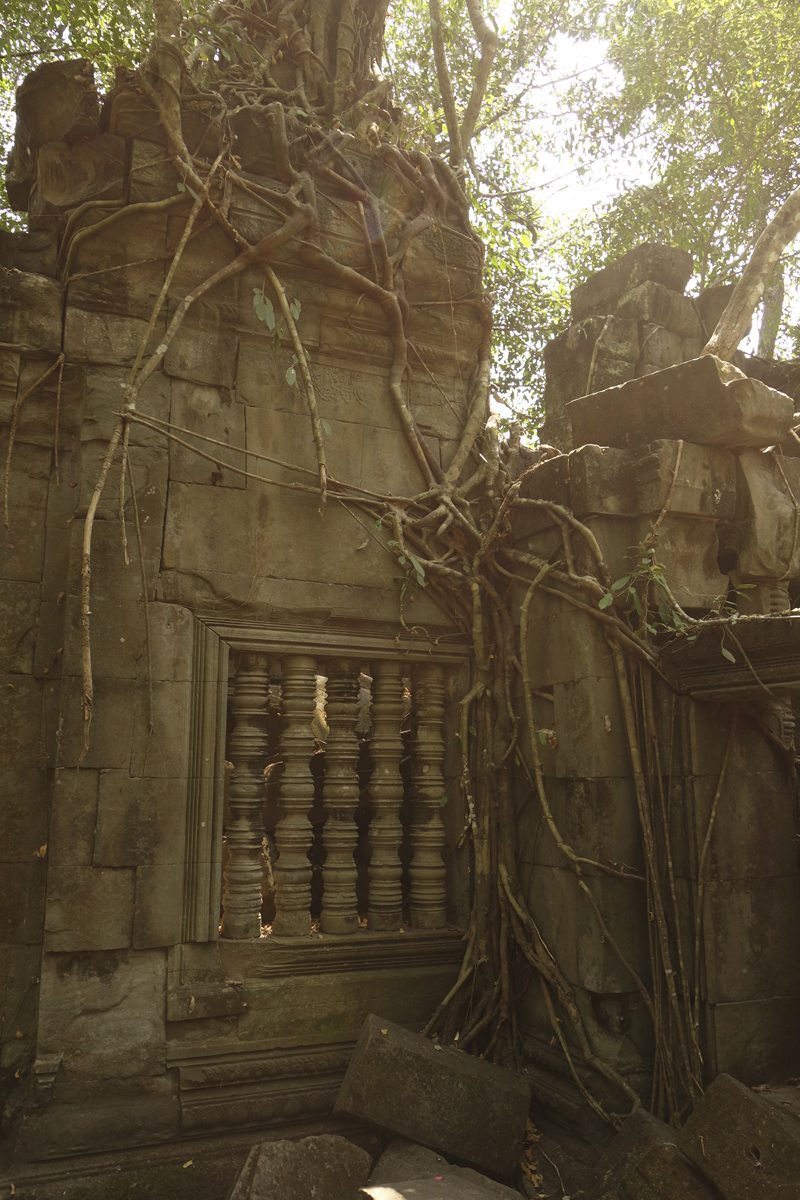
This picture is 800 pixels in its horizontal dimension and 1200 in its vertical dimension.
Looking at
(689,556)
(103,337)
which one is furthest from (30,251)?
(689,556)

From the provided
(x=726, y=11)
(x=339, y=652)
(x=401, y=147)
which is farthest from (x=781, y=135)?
(x=339, y=652)

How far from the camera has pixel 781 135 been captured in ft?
35.7

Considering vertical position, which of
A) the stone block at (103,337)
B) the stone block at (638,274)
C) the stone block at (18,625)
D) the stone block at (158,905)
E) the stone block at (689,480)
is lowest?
the stone block at (158,905)

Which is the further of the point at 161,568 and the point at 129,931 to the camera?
the point at 161,568

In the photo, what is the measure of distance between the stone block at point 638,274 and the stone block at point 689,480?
2.53 m

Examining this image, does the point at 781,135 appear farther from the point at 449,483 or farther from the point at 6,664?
the point at 6,664

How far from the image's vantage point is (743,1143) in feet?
9.08

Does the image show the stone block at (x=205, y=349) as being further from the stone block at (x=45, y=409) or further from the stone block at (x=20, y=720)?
the stone block at (x=20, y=720)

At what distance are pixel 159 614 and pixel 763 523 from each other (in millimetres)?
2937

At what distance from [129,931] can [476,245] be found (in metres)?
4.22

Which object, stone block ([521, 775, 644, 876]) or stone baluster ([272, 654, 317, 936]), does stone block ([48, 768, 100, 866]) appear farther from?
stone block ([521, 775, 644, 876])

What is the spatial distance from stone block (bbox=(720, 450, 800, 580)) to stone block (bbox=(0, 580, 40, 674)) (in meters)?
3.38

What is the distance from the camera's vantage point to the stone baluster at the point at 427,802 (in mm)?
4445

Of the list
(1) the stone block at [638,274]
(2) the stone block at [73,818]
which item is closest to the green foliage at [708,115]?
(1) the stone block at [638,274]
